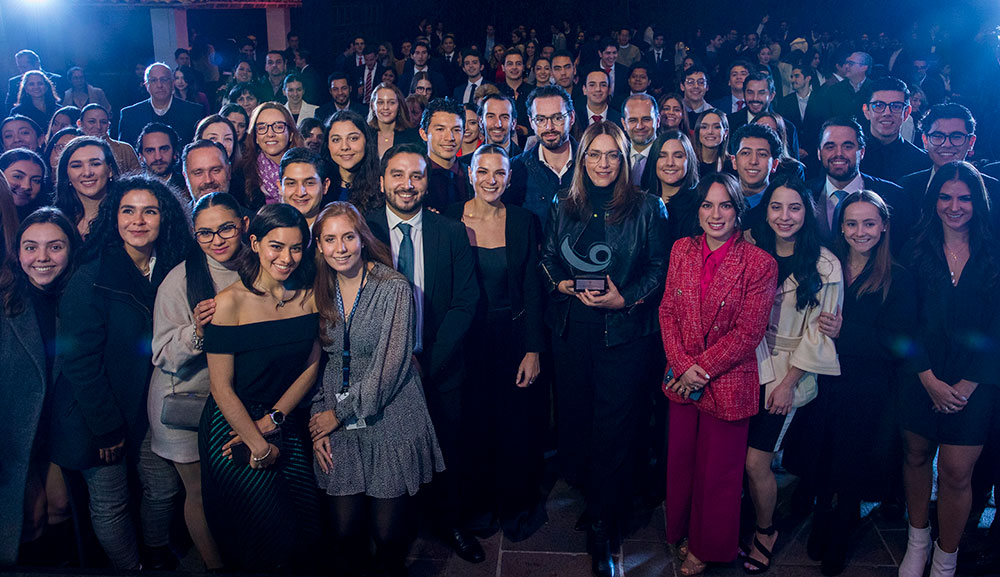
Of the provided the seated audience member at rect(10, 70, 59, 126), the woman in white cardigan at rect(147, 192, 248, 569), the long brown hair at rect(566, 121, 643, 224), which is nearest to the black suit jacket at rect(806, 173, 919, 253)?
the long brown hair at rect(566, 121, 643, 224)

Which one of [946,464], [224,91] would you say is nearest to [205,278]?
[946,464]

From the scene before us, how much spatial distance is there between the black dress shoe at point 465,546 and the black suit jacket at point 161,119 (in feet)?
13.8

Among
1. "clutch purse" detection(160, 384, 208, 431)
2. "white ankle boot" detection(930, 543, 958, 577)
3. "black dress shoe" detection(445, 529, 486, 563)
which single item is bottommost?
"black dress shoe" detection(445, 529, 486, 563)

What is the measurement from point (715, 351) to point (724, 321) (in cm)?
13

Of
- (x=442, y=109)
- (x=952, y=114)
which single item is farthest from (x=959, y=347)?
(x=442, y=109)

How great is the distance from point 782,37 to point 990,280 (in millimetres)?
10696

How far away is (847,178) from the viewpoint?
3480 mm

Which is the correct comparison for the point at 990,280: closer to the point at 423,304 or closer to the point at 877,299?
the point at 877,299

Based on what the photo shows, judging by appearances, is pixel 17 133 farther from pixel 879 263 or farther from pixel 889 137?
pixel 889 137

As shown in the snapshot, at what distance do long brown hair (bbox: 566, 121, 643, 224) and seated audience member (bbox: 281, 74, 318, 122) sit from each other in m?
3.89

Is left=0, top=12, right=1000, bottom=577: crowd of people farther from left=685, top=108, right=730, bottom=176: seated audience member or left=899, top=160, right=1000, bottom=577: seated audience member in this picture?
left=685, top=108, right=730, bottom=176: seated audience member

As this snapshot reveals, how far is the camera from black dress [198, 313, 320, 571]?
2.47 m

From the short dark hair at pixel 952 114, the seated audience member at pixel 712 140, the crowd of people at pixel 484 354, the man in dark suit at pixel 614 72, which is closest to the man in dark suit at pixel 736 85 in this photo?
the man in dark suit at pixel 614 72

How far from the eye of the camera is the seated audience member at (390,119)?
14.2 feet
